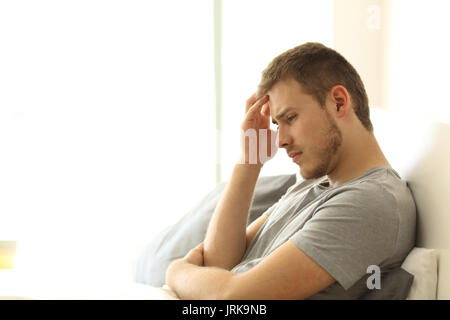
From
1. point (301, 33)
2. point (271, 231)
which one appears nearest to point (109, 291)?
point (271, 231)

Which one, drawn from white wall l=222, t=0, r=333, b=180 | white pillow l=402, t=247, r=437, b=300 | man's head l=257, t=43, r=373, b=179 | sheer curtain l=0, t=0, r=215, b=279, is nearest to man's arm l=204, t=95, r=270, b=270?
man's head l=257, t=43, r=373, b=179

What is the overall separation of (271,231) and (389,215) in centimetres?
33

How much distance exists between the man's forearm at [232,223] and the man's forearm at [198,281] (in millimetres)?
115

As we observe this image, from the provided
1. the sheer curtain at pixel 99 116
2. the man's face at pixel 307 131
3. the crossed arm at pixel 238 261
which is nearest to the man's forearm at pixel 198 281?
the crossed arm at pixel 238 261

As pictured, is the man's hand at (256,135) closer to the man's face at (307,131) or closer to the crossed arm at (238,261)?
the crossed arm at (238,261)

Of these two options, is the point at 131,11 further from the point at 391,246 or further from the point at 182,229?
the point at 391,246

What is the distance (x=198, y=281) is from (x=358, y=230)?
310mm

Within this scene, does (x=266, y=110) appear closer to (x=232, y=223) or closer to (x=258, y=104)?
(x=258, y=104)

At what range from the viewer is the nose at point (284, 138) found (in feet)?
3.97

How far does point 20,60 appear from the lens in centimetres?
262

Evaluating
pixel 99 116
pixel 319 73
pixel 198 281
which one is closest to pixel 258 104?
pixel 319 73

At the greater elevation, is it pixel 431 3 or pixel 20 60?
pixel 431 3

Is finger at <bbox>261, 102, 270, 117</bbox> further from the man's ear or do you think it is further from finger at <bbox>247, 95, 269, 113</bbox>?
the man's ear

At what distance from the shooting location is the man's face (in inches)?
46.3
